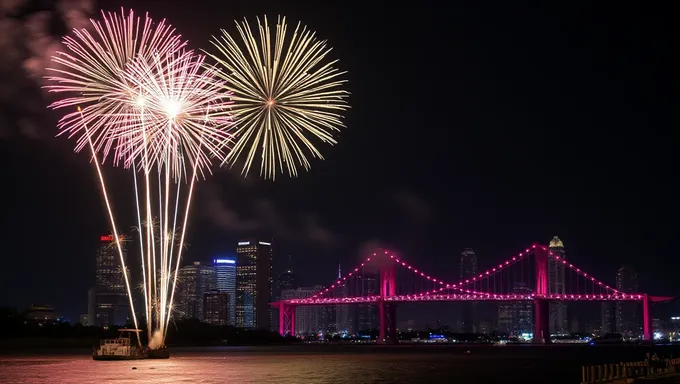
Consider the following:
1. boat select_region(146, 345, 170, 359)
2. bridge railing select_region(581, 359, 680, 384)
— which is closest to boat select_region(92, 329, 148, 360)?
boat select_region(146, 345, 170, 359)

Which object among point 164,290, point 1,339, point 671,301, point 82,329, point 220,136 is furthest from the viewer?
point 671,301

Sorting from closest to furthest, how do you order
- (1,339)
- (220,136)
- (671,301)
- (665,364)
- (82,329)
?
(220,136), (665,364), (1,339), (82,329), (671,301)

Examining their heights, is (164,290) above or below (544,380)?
above

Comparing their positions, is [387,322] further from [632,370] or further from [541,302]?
[632,370]

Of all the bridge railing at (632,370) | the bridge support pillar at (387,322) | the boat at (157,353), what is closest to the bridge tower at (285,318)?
the bridge support pillar at (387,322)

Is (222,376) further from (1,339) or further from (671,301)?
(671,301)

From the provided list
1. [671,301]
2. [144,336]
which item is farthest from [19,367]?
[671,301]

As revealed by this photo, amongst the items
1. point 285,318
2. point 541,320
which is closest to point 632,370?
point 541,320
